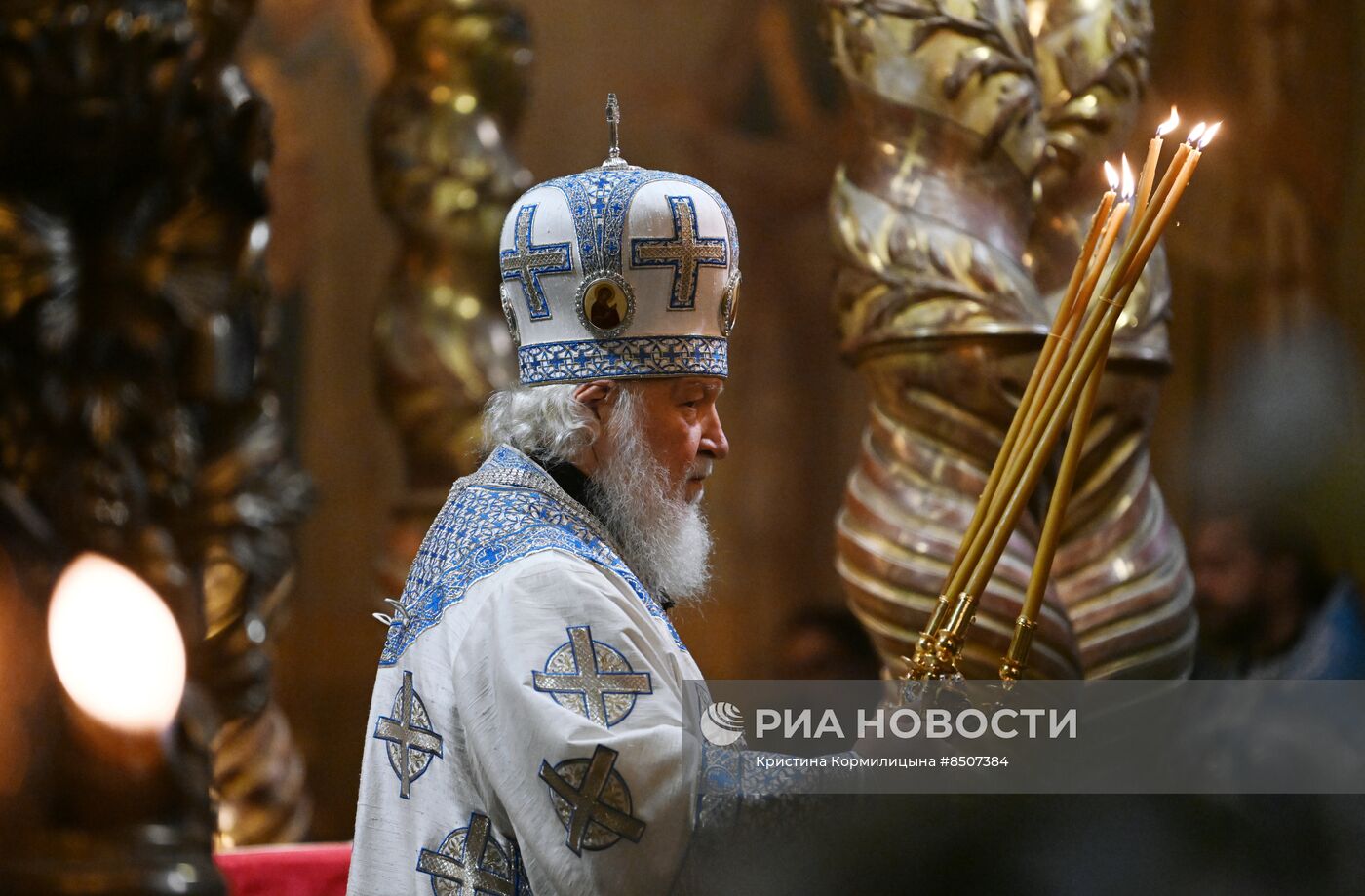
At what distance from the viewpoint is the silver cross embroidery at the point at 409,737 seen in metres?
2.15

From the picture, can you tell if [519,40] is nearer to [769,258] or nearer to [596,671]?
[769,258]

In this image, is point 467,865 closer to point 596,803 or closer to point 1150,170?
point 596,803

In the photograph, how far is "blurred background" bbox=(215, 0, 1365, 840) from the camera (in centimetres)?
560

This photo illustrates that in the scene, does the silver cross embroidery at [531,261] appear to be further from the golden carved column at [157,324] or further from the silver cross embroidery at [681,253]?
the golden carved column at [157,324]

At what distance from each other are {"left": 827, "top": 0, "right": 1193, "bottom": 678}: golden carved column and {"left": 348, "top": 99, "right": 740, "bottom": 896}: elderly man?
108 cm

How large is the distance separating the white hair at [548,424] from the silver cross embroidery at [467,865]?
0.46 m

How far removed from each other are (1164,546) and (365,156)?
4573 millimetres

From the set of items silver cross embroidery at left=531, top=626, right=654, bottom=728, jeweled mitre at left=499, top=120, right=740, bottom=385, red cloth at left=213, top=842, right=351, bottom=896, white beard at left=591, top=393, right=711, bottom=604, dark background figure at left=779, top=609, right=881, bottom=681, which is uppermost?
jeweled mitre at left=499, top=120, right=740, bottom=385

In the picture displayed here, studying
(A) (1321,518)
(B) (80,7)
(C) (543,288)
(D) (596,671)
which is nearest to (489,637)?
(D) (596,671)

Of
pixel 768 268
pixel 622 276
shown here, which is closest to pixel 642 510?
pixel 622 276

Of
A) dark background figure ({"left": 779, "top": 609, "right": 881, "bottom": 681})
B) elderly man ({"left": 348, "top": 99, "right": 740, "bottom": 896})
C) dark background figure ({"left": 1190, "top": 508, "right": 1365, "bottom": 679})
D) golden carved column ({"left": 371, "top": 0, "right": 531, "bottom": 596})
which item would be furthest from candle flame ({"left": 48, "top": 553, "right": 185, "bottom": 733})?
dark background figure ({"left": 779, "top": 609, "right": 881, "bottom": 681})

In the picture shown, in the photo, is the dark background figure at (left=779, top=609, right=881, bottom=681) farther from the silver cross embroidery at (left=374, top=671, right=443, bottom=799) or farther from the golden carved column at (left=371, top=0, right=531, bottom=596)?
the silver cross embroidery at (left=374, top=671, right=443, bottom=799)

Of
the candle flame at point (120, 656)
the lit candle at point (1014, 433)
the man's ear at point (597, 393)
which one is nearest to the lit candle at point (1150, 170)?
the lit candle at point (1014, 433)

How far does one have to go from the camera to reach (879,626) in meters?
3.59
